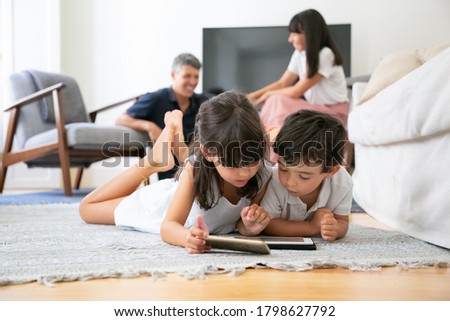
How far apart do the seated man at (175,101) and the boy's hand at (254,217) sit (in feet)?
4.27

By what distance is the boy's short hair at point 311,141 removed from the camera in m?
1.09

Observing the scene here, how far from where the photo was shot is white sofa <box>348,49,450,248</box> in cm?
104

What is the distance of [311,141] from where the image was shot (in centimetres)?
110

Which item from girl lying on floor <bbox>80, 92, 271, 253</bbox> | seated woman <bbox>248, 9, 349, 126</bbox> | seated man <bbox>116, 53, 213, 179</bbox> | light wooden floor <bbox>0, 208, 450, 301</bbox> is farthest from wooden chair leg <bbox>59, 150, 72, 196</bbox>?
light wooden floor <bbox>0, 208, 450, 301</bbox>

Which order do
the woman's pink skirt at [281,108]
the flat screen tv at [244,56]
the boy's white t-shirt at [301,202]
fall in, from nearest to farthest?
the boy's white t-shirt at [301,202] → the woman's pink skirt at [281,108] → the flat screen tv at [244,56]

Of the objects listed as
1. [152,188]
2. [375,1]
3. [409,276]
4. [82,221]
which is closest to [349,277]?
[409,276]

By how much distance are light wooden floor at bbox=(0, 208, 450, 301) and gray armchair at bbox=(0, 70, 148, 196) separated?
200 centimetres

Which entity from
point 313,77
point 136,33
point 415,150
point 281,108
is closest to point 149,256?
point 415,150

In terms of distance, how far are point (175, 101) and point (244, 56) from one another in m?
1.55

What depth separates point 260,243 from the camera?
95 centimetres

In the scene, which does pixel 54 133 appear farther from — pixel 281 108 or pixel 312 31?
pixel 312 31

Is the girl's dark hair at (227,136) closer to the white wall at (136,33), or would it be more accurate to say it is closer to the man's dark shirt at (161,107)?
the man's dark shirt at (161,107)

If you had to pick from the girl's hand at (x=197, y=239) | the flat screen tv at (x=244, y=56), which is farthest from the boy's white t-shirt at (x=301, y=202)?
the flat screen tv at (x=244, y=56)

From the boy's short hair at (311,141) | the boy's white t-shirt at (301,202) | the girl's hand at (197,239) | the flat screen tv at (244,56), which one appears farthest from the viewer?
the flat screen tv at (244,56)
